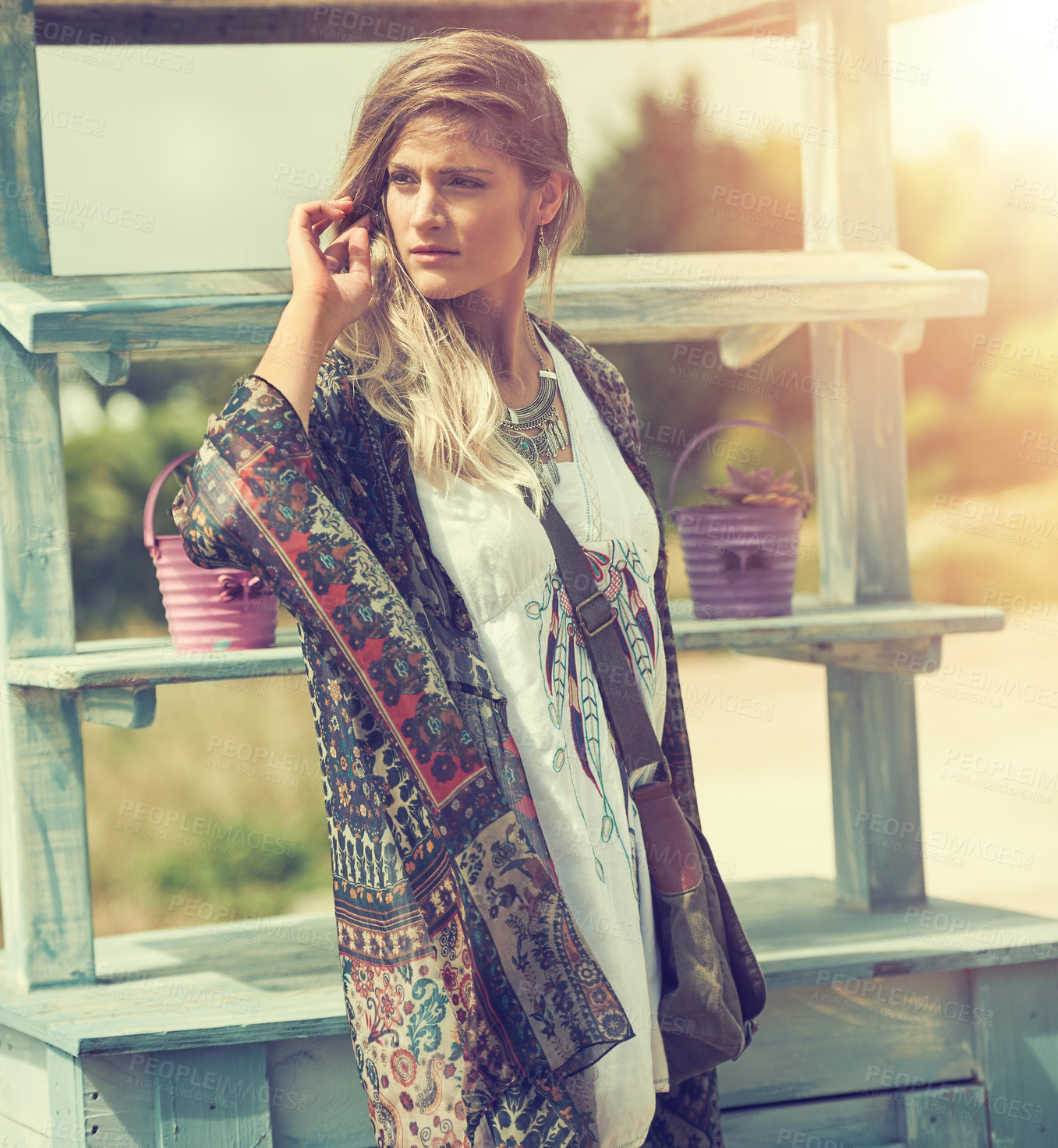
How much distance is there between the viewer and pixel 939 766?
933 cm

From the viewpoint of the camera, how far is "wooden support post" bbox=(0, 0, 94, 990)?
247cm

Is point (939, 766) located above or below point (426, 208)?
below

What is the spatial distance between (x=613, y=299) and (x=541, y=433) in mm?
718

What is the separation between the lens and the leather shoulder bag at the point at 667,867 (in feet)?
6.24

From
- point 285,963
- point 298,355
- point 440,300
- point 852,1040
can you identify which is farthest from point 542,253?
point 852,1040

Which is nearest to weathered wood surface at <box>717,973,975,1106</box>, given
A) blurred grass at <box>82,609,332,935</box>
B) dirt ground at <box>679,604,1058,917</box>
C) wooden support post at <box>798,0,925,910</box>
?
wooden support post at <box>798,0,925,910</box>

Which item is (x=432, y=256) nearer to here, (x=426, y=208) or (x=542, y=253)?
(x=426, y=208)

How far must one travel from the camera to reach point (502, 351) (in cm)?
205

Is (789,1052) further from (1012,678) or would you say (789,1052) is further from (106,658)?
(1012,678)

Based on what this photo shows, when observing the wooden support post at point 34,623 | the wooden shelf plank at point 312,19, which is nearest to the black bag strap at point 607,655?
the wooden support post at point 34,623

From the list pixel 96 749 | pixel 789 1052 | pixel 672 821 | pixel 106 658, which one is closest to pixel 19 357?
pixel 106 658

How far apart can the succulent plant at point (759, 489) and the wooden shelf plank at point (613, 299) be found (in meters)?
0.32

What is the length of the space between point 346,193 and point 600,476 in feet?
1.93

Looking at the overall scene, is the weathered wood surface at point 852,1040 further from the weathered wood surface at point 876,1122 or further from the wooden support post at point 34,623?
the wooden support post at point 34,623
